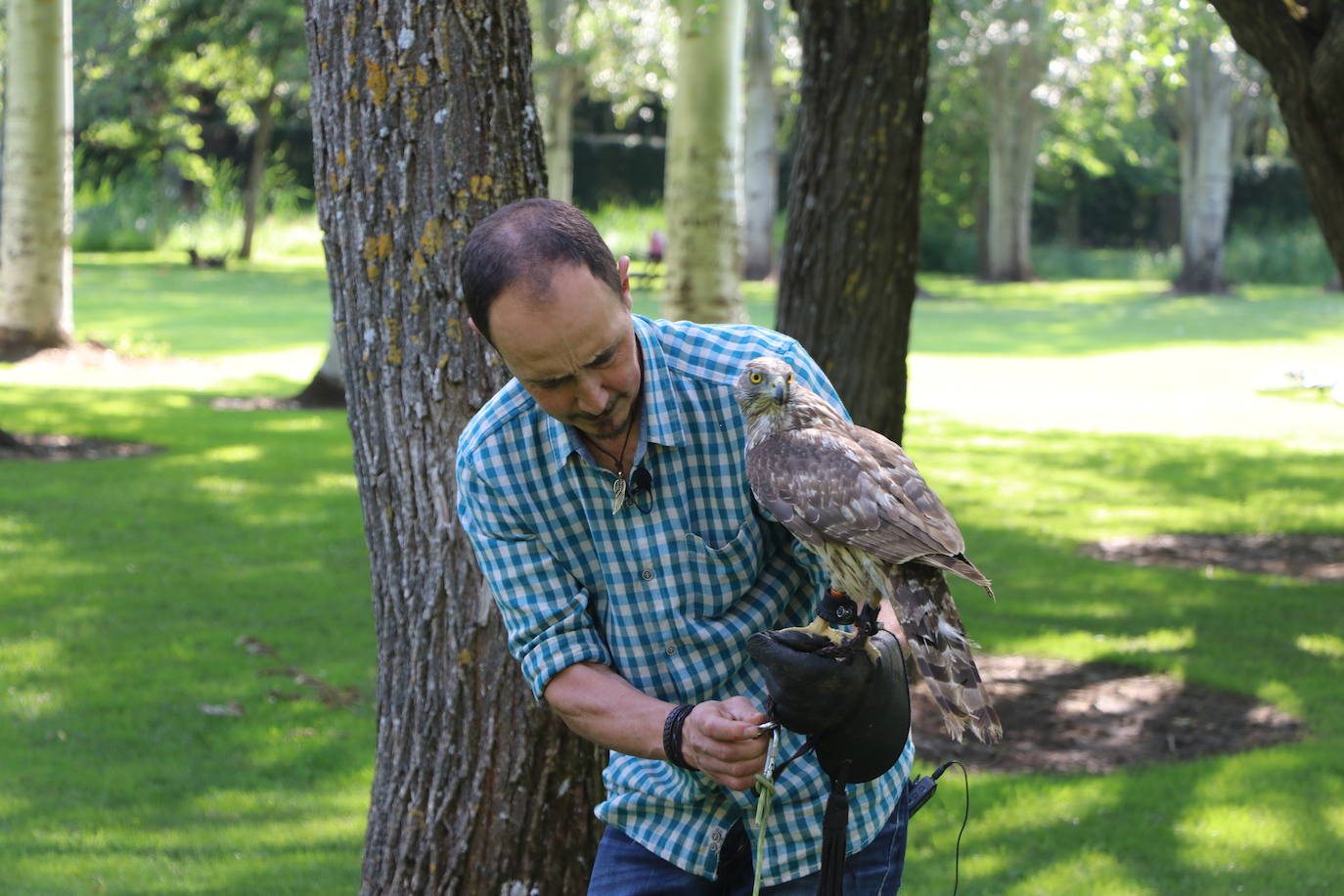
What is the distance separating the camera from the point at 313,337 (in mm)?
25172

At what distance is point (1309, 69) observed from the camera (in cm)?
809

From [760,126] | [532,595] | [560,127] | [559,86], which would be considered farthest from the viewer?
[760,126]

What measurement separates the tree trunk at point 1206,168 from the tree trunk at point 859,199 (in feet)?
110

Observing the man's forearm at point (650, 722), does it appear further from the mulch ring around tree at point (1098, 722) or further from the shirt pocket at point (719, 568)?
the mulch ring around tree at point (1098, 722)

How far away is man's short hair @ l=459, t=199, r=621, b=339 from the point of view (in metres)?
2.90

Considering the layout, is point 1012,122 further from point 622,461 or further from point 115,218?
point 622,461

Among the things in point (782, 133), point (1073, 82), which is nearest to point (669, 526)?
point (1073, 82)

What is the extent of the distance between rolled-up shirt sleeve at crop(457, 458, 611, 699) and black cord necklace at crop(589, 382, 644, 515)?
0.21 meters

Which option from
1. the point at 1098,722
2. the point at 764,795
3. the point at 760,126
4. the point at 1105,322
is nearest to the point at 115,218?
the point at 760,126

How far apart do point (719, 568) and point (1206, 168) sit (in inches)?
1581

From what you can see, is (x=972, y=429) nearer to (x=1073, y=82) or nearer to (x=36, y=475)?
(x=36, y=475)

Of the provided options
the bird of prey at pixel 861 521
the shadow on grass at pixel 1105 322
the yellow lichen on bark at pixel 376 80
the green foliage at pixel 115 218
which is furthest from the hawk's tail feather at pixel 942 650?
the green foliage at pixel 115 218

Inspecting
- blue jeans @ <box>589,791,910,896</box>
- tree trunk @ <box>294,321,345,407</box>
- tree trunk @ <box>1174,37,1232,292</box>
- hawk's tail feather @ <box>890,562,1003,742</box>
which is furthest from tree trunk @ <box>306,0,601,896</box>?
tree trunk @ <box>1174,37,1232,292</box>

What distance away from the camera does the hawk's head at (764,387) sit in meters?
2.99
